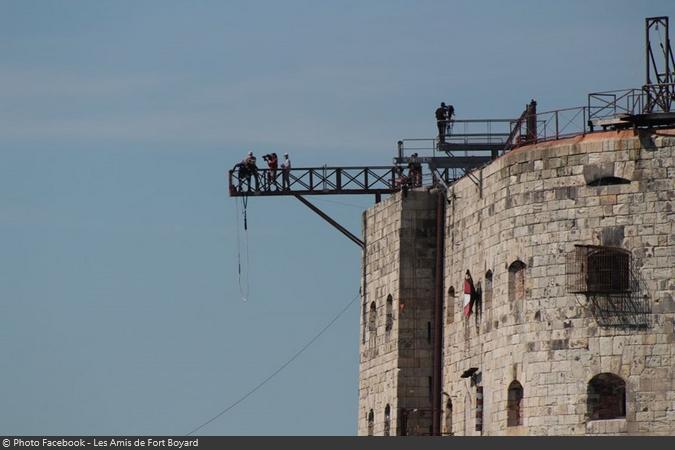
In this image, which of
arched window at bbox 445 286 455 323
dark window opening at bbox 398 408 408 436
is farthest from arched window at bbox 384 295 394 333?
arched window at bbox 445 286 455 323

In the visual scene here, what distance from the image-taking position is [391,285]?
334 feet

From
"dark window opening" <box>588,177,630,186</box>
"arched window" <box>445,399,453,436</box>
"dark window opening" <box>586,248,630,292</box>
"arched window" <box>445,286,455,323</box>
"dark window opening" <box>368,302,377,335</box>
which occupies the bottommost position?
"arched window" <box>445,399,453,436</box>

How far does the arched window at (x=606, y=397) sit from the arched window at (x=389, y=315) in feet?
45.1

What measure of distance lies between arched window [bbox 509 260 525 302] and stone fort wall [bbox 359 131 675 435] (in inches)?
1.7

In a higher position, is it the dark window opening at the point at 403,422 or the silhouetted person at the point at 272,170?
the silhouetted person at the point at 272,170

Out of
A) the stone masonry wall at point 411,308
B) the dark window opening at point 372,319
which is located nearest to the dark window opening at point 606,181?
the stone masonry wall at point 411,308

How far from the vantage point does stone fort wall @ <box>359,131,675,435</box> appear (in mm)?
88688

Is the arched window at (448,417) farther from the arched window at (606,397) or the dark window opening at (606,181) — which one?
the dark window opening at (606,181)

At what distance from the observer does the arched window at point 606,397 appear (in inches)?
3501

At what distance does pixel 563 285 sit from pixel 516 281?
2.22m

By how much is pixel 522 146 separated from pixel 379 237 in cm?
1159

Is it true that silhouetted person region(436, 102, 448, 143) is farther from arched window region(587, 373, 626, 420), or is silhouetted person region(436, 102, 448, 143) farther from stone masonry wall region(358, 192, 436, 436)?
arched window region(587, 373, 626, 420)
